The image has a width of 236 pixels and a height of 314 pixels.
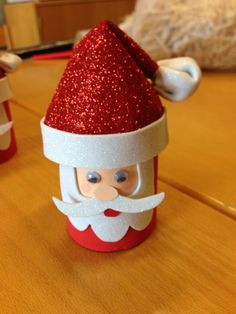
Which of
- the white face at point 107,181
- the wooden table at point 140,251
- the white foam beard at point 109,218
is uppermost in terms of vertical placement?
the white face at point 107,181

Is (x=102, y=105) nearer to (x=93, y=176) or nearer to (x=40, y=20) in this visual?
(x=93, y=176)

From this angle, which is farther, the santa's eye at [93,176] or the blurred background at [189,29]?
the blurred background at [189,29]

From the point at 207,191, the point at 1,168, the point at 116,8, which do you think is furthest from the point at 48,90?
the point at 116,8

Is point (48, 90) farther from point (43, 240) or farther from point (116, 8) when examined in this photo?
point (116, 8)

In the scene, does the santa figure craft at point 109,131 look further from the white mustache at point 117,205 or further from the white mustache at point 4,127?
the white mustache at point 4,127

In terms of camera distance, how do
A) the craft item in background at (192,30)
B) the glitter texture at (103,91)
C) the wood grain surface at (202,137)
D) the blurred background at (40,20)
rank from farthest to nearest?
1. the blurred background at (40,20)
2. the craft item in background at (192,30)
3. the wood grain surface at (202,137)
4. the glitter texture at (103,91)

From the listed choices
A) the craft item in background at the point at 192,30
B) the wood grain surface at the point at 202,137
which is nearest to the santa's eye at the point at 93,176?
the wood grain surface at the point at 202,137

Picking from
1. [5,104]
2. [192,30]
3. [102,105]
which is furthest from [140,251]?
[192,30]
